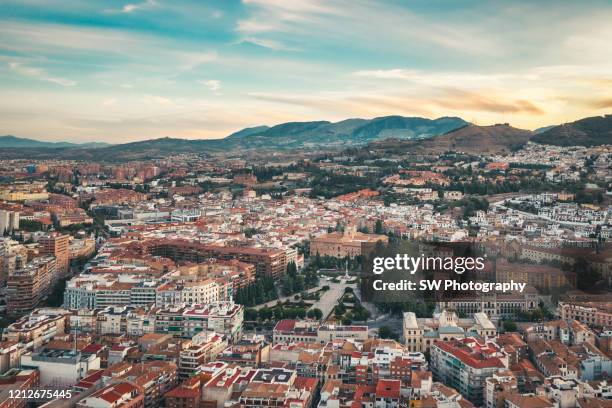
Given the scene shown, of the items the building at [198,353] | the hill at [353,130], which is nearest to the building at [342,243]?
the building at [198,353]

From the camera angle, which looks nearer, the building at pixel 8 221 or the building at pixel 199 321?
the building at pixel 199 321

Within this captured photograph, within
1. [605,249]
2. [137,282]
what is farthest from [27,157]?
[605,249]

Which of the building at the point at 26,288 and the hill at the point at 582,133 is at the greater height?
the hill at the point at 582,133

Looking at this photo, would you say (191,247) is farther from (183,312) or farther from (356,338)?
(356,338)

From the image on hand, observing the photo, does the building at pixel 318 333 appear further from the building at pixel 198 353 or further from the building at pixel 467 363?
the building at pixel 467 363

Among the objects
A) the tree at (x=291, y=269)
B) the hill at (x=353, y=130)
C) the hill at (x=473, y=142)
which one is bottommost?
the tree at (x=291, y=269)

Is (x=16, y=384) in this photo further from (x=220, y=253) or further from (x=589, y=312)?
(x=589, y=312)
